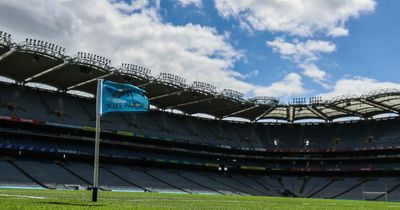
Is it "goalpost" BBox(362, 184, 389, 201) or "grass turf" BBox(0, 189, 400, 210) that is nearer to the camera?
"grass turf" BBox(0, 189, 400, 210)

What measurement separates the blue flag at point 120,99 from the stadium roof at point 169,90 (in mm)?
38195

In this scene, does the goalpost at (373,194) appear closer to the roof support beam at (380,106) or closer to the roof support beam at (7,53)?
the roof support beam at (380,106)

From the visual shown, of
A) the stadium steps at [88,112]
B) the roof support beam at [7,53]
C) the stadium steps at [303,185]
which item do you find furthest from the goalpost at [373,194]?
the roof support beam at [7,53]

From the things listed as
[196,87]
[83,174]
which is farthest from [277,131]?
[83,174]

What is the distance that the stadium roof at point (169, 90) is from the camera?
53.5 meters

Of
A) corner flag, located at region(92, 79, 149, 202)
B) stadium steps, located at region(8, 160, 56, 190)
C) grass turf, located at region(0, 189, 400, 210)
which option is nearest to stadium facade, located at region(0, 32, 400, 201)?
stadium steps, located at region(8, 160, 56, 190)

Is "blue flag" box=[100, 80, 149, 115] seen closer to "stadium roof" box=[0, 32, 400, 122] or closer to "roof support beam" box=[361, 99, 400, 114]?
"stadium roof" box=[0, 32, 400, 122]

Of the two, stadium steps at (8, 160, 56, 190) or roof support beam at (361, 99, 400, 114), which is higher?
roof support beam at (361, 99, 400, 114)

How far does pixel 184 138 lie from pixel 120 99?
197ft

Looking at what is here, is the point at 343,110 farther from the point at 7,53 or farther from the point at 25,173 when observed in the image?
the point at 7,53

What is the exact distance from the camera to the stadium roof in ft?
176

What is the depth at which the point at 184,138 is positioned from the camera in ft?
248

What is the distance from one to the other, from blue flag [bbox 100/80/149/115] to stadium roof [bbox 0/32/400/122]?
3820cm

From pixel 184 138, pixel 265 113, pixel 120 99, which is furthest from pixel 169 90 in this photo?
pixel 120 99
